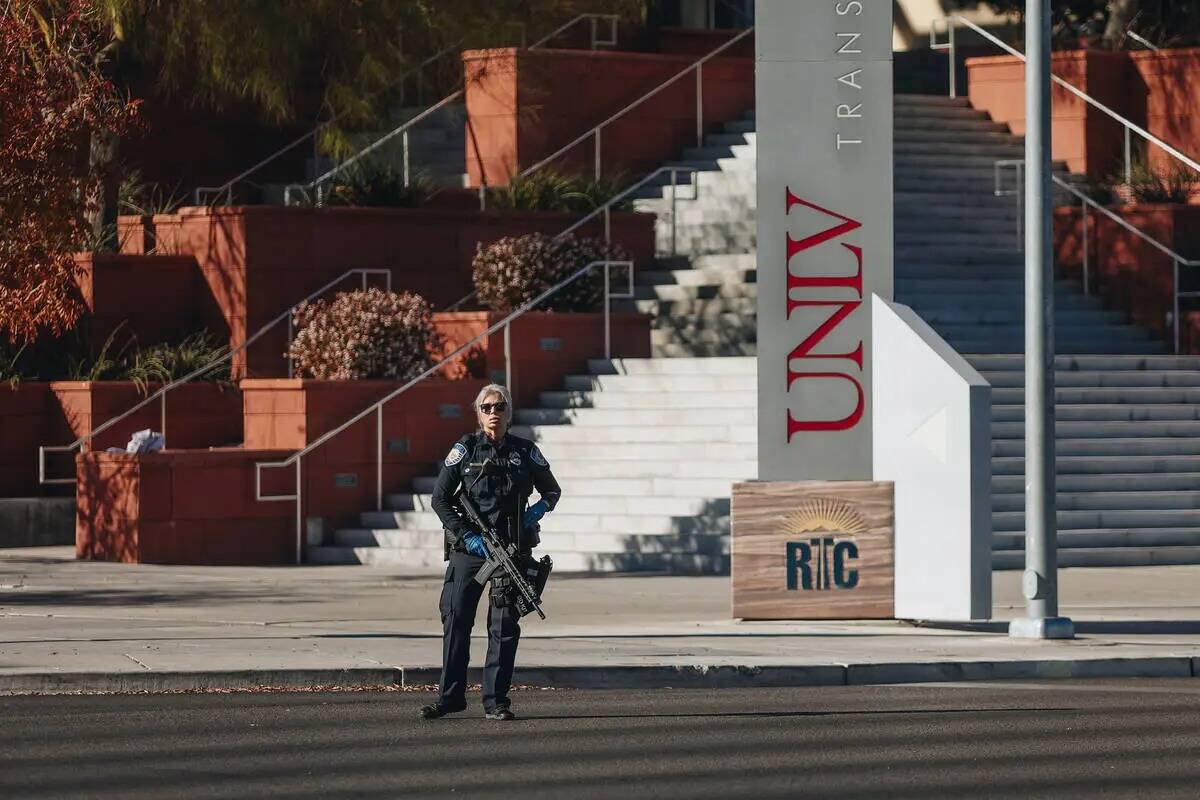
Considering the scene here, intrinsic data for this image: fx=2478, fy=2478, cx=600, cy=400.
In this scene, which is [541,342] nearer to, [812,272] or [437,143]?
[437,143]

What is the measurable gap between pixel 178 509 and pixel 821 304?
7.56m

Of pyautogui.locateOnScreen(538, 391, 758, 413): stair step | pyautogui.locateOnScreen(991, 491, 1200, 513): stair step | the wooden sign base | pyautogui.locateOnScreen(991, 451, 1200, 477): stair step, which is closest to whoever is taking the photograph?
the wooden sign base

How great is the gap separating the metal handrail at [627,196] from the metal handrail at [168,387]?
42.0 inches

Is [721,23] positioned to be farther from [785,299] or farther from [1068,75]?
[785,299]

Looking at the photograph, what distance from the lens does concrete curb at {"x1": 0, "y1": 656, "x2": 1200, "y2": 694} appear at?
1386cm

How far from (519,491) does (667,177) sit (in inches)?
678

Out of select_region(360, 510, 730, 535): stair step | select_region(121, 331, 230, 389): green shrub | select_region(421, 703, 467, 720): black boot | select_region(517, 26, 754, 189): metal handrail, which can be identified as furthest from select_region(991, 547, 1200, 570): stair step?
select_region(421, 703, 467, 720): black boot

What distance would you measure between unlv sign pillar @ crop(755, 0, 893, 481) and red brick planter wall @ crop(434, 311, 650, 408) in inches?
297

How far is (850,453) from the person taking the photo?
17.3 m


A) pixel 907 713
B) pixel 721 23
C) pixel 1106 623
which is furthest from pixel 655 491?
pixel 721 23

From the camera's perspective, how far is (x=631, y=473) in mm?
23031

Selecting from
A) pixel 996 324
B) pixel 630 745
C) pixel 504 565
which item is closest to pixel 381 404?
pixel 996 324

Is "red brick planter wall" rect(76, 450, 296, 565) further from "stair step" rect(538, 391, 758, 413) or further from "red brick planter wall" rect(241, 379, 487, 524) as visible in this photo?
"stair step" rect(538, 391, 758, 413)

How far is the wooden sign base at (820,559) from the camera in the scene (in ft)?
55.7
